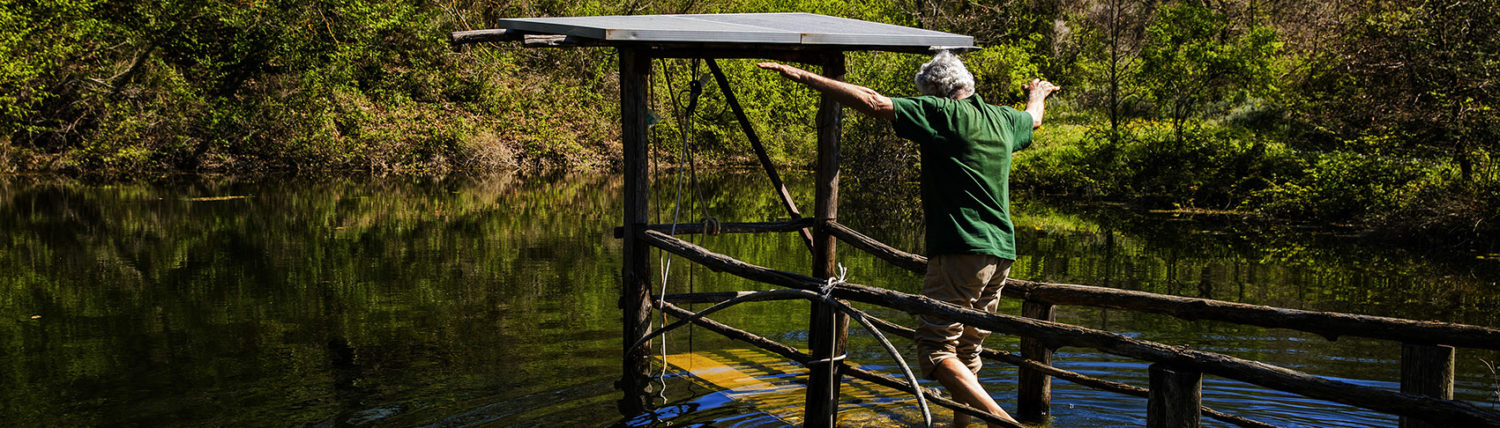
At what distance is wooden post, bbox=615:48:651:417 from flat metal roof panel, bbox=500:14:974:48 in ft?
1.13

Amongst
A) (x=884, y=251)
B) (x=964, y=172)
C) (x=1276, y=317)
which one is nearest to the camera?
(x=1276, y=317)

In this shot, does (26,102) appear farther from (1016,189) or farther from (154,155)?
(1016,189)

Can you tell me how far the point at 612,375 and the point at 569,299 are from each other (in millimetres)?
3418

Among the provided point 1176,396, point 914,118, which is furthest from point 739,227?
point 1176,396

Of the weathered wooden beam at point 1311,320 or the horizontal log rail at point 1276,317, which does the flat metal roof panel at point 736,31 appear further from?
the weathered wooden beam at point 1311,320

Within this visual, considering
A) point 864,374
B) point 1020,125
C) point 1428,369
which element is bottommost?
point 864,374

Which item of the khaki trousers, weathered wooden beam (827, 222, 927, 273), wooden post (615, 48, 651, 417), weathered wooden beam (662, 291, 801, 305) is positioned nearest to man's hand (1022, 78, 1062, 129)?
the khaki trousers

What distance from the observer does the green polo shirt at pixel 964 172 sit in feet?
15.1

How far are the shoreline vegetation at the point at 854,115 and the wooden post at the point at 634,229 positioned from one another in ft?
38.6

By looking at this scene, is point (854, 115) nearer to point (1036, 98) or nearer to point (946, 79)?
point (1036, 98)

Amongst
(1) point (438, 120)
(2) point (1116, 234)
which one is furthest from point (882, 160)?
(1) point (438, 120)

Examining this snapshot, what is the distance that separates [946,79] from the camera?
4789mm

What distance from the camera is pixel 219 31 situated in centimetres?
2916

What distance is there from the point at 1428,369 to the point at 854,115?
70.4ft
